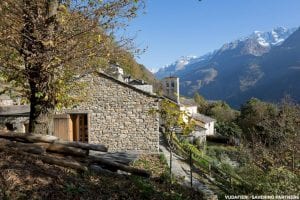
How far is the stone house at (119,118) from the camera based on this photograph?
19172 millimetres

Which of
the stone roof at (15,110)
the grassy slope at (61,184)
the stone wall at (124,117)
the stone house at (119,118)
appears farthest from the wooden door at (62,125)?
the grassy slope at (61,184)

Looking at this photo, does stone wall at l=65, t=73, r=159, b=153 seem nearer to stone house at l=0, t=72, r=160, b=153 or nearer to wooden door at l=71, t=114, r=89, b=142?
stone house at l=0, t=72, r=160, b=153

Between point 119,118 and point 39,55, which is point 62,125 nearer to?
point 119,118

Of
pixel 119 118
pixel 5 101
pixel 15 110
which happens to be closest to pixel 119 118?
pixel 119 118

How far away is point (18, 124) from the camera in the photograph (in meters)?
19.4

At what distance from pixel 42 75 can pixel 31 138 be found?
1.71 meters

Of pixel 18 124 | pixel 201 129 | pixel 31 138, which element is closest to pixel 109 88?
pixel 18 124

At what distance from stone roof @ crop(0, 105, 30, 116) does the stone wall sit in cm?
352

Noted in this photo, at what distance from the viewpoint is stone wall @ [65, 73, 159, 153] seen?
19172mm

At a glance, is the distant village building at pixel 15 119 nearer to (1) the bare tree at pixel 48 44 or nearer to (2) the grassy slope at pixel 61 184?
(1) the bare tree at pixel 48 44

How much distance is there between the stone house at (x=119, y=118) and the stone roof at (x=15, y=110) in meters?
1.96

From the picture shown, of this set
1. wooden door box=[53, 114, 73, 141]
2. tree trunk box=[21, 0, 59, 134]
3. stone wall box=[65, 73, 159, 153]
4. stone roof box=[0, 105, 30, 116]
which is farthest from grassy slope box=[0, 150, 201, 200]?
stone roof box=[0, 105, 30, 116]

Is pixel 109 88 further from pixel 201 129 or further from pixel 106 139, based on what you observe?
pixel 201 129

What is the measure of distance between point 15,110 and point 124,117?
6856 millimetres
